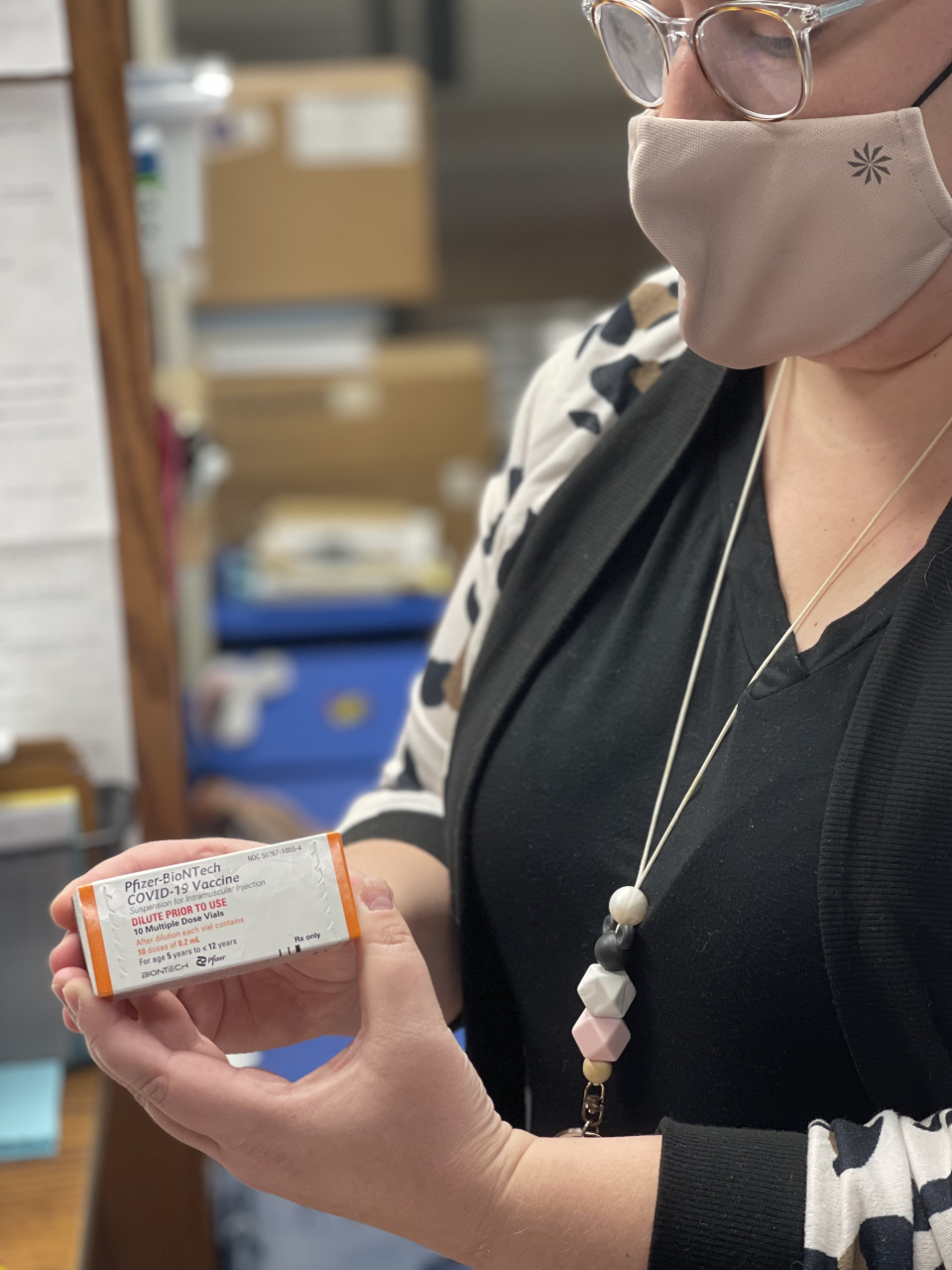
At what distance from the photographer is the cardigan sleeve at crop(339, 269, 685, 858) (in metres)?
0.97

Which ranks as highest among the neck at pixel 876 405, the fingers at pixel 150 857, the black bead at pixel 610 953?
the neck at pixel 876 405

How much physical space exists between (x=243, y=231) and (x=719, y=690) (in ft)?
8.82

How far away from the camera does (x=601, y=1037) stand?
809 millimetres

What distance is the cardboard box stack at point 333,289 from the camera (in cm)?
316

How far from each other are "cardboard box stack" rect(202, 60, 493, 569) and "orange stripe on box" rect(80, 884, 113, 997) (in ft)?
8.33

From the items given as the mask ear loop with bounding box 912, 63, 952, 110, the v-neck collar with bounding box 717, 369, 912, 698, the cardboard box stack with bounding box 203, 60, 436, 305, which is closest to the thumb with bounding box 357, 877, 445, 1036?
the v-neck collar with bounding box 717, 369, 912, 698

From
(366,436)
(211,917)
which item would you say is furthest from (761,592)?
(366,436)

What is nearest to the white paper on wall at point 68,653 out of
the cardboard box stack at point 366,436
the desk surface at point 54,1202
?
the desk surface at point 54,1202

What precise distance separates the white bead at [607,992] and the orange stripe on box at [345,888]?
0.16 metres

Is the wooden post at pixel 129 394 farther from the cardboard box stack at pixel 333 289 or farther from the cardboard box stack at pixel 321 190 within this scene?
the cardboard box stack at pixel 321 190

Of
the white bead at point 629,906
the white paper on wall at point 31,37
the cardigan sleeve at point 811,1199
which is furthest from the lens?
the white paper on wall at point 31,37

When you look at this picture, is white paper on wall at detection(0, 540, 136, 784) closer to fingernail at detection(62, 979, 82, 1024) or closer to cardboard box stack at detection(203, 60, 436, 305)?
fingernail at detection(62, 979, 82, 1024)

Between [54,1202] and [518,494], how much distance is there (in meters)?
0.65

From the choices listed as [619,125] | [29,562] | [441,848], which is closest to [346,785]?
[29,562]
